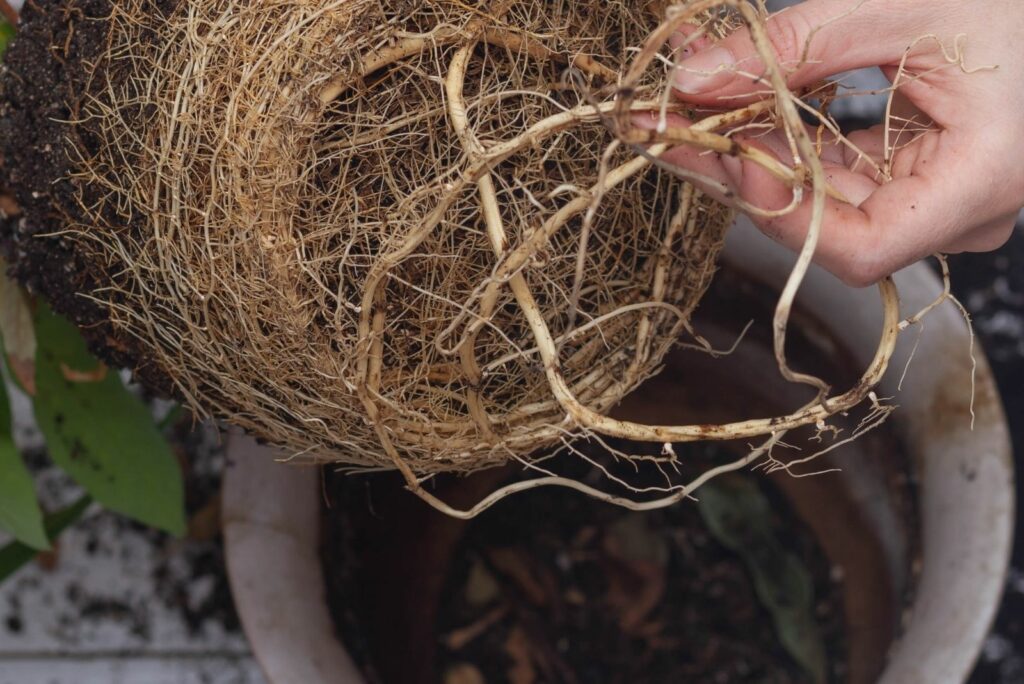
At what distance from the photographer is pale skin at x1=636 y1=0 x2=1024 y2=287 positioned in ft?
1.57

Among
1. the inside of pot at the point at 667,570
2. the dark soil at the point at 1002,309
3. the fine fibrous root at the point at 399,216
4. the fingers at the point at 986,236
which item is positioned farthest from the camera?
the dark soil at the point at 1002,309

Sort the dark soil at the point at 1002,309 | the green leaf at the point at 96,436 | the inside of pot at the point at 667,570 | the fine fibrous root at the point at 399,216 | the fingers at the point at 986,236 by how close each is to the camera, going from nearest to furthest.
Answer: the fine fibrous root at the point at 399,216
the fingers at the point at 986,236
the green leaf at the point at 96,436
the inside of pot at the point at 667,570
the dark soil at the point at 1002,309

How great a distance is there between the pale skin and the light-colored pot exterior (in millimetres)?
188

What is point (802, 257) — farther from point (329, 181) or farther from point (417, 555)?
point (417, 555)

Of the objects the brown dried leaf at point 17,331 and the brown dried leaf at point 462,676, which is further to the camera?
the brown dried leaf at point 462,676

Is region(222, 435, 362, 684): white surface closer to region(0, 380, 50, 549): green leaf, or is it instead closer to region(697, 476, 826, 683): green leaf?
region(0, 380, 50, 549): green leaf

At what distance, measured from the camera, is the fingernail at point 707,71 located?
0.46 m

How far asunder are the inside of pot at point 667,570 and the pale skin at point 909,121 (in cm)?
43

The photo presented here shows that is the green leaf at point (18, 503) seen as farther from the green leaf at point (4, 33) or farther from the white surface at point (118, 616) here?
the white surface at point (118, 616)

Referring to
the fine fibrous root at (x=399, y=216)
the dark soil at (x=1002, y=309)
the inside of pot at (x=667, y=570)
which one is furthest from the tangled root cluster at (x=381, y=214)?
the dark soil at (x=1002, y=309)

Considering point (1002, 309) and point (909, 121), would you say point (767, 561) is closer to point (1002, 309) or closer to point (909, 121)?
point (1002, 309)

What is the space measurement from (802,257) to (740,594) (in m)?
0.74

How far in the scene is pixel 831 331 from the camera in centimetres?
86

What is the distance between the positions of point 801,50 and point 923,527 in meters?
0.49
